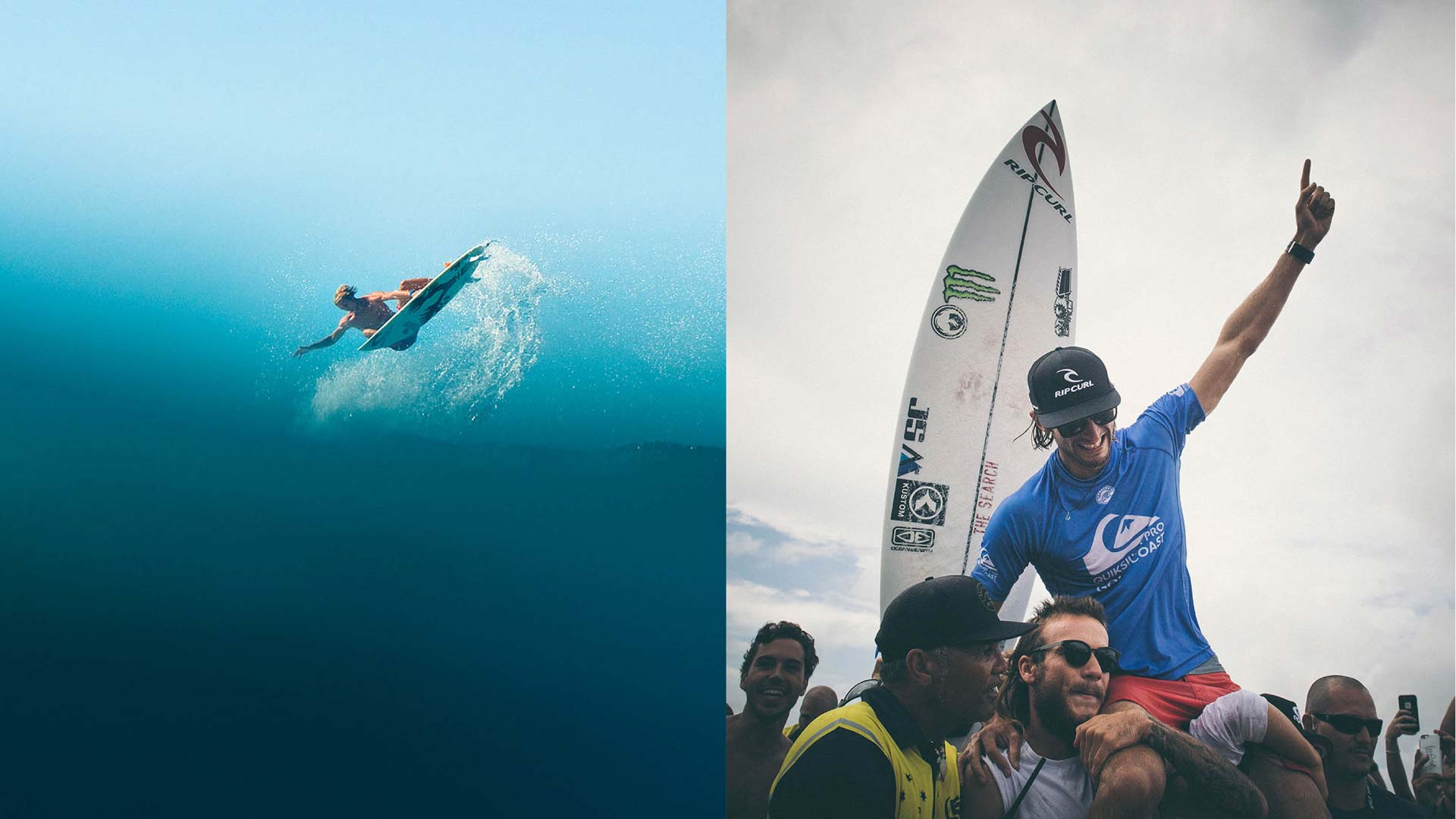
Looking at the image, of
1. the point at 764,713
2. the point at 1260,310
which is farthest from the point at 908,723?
the point at 1260,310

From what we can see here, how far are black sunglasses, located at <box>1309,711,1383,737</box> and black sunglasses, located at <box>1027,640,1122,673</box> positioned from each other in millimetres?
884

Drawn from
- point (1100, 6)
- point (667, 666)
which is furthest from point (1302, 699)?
point (1100, 6)

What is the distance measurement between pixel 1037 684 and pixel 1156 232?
1.68 meters

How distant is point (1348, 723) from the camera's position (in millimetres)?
3209

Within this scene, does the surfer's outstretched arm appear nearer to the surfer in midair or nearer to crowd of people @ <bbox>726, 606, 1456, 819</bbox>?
the surfer in midair

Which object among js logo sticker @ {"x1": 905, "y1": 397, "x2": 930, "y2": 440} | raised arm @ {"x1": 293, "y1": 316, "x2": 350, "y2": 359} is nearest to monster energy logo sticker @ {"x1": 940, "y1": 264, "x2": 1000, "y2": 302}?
js logo sticker @ {"x1": 905, "y1": 397, "x2": 930, "y2": 440}

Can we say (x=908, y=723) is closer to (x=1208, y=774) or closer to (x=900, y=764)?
(x=900, y=764)

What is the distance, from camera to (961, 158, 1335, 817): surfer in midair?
2.81m

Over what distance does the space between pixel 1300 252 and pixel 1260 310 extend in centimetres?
24

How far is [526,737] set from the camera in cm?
312

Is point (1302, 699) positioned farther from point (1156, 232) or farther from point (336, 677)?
point (336, 677)

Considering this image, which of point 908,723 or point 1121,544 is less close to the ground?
point 1121,544

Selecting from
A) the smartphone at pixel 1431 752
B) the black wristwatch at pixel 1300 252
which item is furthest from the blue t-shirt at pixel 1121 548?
the smartphone at pixel 1431 752

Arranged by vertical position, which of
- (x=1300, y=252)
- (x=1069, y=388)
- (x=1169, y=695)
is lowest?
(x=1169, y=695)
